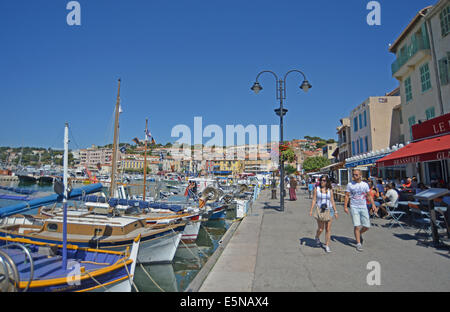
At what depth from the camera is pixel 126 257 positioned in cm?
627

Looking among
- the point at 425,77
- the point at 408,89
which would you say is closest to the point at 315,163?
the point at 408,89

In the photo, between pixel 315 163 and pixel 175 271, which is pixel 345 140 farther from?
pixel 175 271

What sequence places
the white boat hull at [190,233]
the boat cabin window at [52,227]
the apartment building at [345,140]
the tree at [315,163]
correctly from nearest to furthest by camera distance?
1. the boat cabin window at [52,227]
2. the white boat hull at [190,233]
3. the apartment building at [345,140]
4. the tree at [315,163]

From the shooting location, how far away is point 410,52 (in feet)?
56.1

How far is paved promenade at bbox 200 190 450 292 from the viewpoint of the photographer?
4348mm

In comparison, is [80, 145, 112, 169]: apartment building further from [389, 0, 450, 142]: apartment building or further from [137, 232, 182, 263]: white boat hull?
[389, 0, 450, 142]: apartment building

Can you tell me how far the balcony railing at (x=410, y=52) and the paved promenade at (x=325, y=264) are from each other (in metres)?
12.9

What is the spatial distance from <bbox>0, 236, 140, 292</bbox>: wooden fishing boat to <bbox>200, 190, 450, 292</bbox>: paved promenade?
2.32 meters

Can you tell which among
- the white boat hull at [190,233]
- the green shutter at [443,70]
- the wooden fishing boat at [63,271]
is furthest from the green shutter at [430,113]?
the wooden fishing boat at [63,271]

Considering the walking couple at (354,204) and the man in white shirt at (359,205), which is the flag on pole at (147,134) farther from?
the man in white shirt at (359,205)

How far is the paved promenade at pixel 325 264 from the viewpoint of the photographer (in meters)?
4.35

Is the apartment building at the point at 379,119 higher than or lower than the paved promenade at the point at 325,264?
higher

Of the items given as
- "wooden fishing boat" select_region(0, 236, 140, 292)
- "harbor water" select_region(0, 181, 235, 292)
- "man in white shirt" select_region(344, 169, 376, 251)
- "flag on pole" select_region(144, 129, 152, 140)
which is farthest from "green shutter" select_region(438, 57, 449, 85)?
"flag on pole" select_region(144, 129, 152, 140)
